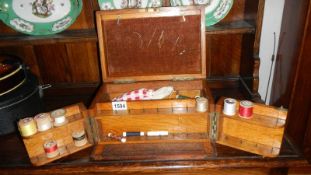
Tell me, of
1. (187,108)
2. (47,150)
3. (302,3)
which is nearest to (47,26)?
(47,150)

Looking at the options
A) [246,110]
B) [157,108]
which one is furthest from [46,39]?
[246,110]

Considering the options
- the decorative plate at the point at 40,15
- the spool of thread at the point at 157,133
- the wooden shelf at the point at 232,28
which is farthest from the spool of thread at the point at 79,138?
the wooden shelf at the point at 232,28

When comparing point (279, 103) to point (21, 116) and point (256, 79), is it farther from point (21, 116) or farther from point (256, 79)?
point (21, 116)

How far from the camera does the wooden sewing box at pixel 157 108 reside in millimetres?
973

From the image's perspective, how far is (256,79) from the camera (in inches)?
47.6

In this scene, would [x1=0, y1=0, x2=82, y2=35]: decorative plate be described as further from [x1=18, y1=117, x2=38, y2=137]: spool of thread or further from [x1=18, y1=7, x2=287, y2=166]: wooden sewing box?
[x1=18, y1=117, x2=38, y2=137]: spool of thread

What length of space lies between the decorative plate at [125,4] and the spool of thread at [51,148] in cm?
64

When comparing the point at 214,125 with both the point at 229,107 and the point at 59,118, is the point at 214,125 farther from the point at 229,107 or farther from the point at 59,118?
the point at 59,118

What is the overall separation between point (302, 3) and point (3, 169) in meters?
1.22

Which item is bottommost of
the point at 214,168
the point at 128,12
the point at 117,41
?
the point at 214,168

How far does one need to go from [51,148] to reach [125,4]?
0.71m

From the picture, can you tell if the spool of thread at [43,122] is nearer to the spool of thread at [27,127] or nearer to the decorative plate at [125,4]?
the spool of thread at [27,127]

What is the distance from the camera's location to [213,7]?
127 cm

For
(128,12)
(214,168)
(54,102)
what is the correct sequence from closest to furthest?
(214,168) → (128,12) → (54,102)
